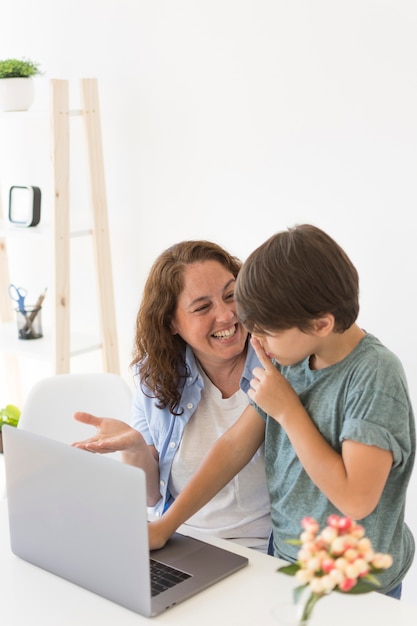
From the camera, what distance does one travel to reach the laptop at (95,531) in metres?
1.34

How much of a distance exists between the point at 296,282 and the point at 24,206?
2.12 m

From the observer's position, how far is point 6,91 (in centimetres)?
314

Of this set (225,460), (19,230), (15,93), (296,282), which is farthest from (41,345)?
(296,282)

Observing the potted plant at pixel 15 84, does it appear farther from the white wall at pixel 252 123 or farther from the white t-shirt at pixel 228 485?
the white t-shirt at pixel 228 485

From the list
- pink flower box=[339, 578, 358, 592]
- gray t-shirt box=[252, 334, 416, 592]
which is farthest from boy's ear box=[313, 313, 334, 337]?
pink flower box=[339, 578, 358, 592]

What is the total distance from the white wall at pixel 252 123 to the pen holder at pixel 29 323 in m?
0.32

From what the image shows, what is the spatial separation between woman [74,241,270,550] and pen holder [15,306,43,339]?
4.83 ft

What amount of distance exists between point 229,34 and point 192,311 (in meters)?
1.14

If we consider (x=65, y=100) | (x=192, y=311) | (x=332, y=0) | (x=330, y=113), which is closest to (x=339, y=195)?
(x=330, y=113)

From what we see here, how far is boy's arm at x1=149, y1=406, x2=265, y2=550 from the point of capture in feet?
5.57

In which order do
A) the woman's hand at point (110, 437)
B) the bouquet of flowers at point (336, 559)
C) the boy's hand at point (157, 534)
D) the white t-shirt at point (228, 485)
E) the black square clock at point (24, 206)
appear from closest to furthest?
the bouquet of flowers at point (336, 559) → the boy's hand at point (157, 534) → the woman's hand at point (110, 437) → the white t-shirt at point (228, 485) → the black square clock at point (24, 206)

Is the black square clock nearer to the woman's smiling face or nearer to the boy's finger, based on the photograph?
the woman's smiling face

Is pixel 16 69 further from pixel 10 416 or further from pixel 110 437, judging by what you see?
pixel 110 437

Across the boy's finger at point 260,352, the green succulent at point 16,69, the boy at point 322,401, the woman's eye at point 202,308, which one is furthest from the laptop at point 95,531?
the green succulent at point 16,69
